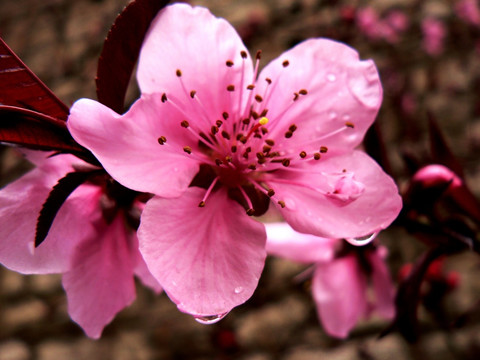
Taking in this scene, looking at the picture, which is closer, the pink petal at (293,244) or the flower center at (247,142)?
the flower center at (247,142)

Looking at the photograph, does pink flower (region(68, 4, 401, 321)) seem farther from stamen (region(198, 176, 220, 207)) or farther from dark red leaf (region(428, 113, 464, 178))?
dark red leaf (region(428, 113, 464, 178))

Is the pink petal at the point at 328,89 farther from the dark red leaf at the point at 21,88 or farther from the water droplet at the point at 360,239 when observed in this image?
the dark red leaf at the point at 21,88

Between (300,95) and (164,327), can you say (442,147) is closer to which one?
(300,95)

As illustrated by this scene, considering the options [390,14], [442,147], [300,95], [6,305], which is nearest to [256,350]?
[6,305]

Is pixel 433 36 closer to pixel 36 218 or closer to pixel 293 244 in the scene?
pixel 293 244

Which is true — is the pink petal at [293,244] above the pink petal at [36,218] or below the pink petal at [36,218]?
below

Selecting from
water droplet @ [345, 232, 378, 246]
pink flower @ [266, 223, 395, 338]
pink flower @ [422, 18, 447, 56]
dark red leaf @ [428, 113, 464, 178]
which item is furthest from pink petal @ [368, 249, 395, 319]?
pink flower @ [422, 18, 447, 56]

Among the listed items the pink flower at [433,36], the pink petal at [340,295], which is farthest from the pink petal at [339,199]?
the pink flower at [433,36]
